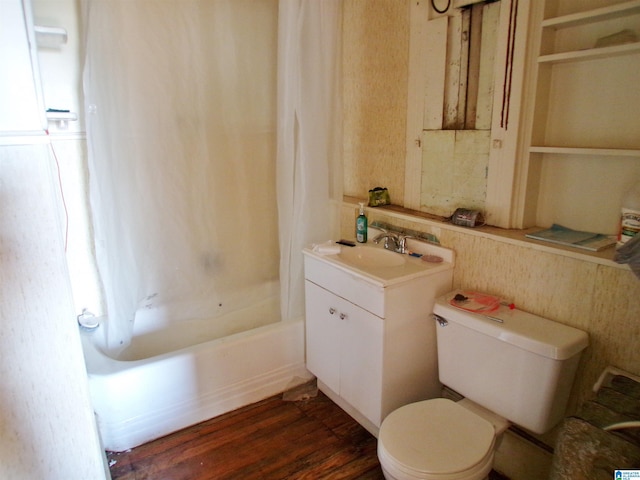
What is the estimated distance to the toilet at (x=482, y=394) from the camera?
1.30 m

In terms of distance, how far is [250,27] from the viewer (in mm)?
2066

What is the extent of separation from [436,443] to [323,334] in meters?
0.79

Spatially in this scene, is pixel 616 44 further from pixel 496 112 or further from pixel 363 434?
pixel 363 434

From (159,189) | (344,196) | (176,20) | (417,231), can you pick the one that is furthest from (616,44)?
(159,189)

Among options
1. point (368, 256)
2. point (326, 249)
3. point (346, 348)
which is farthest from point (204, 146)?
point (346, 348)

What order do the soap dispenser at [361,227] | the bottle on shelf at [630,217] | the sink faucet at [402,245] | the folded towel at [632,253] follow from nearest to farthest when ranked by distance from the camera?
1. the folded towel at [632,253]
2. the bottle on shelf at [630,217]
3. the sink faucet at [402,245]
4. the soap dispenser at [361,227]

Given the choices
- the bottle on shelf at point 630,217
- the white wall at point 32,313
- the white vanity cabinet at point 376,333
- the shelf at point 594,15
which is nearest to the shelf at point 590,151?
the bottle on shelf at point 630,217

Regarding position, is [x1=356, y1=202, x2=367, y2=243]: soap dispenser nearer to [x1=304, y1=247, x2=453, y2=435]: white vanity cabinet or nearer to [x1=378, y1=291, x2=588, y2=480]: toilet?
[x1=304, y1=247, x2=453, y2=435]: white vanity cabinet

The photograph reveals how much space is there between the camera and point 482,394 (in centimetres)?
152

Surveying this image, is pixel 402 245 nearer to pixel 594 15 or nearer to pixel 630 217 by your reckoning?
pixel 630 217

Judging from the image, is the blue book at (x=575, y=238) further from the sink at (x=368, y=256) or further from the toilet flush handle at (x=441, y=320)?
the sink at (x=368, y=256)

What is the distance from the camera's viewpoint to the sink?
1.94 meters

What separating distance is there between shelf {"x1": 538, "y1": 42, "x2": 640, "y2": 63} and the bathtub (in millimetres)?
1587

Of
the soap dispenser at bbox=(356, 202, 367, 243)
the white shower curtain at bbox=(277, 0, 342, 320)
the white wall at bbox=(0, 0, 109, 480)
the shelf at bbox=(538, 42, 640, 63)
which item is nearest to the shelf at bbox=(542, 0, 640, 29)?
the shelf at bbox=(538, 42, 640, 63)
